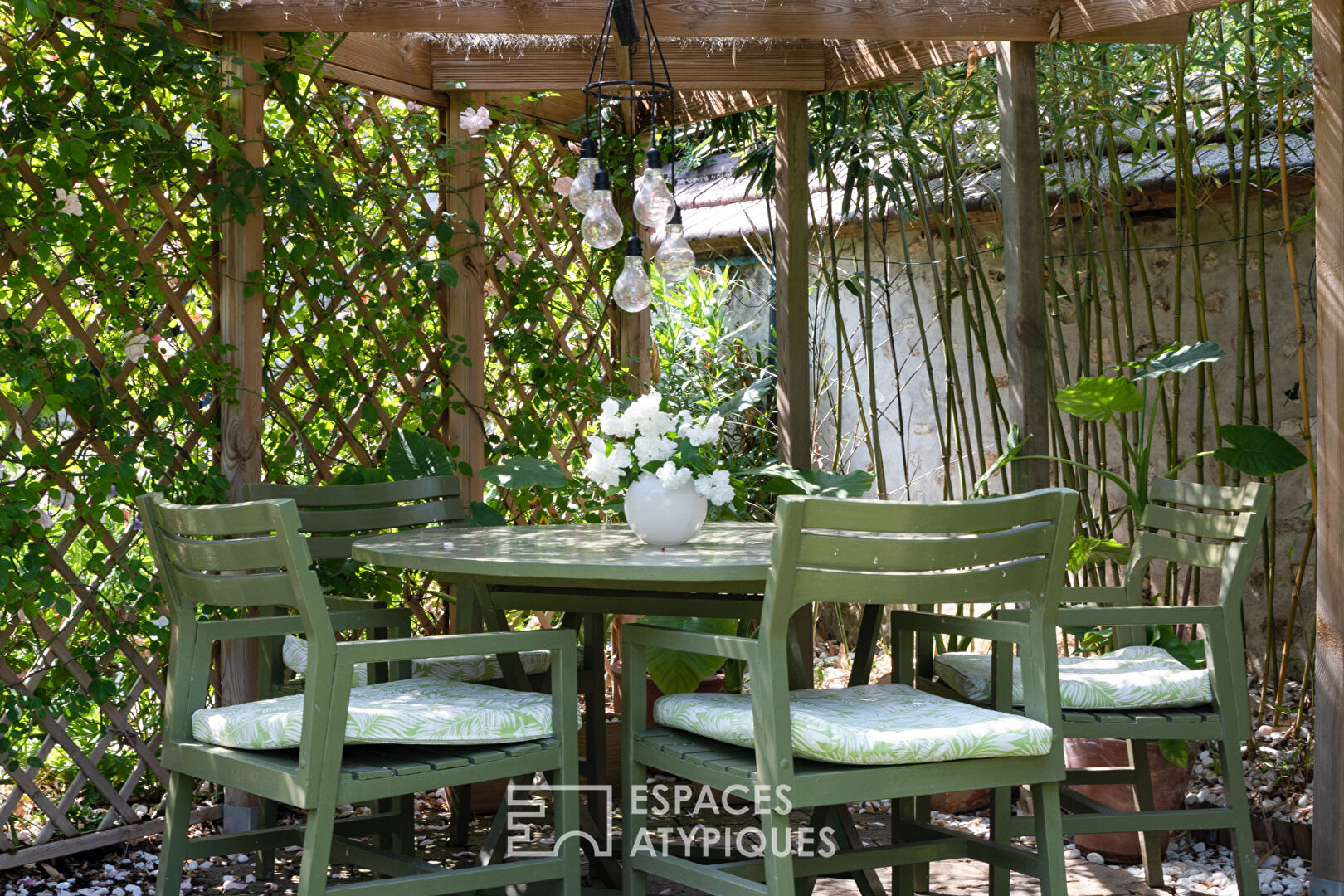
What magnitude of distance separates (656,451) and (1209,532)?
3.86 ft

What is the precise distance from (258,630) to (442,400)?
151cm

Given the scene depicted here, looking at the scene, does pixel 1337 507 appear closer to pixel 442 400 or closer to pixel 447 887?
pixel 447 887

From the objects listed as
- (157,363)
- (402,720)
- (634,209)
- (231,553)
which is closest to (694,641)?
(402,720)

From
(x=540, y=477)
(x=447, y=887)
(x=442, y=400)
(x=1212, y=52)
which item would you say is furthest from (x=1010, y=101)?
(x=447, y=887)

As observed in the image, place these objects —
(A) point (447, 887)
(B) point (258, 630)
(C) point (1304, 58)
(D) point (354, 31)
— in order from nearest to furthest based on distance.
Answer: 1. (A) point (447, 887)
2. (B) point (258, 630)
3. (D) point (354, 31)
4. (C) point (1304, 58)

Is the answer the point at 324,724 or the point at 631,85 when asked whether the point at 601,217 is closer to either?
the point at 631,85

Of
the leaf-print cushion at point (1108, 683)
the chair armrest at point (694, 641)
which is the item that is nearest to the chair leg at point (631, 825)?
the chair armrest at point (694, 641)

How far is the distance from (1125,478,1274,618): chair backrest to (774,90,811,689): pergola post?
1.15 m

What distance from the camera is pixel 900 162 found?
171 inches

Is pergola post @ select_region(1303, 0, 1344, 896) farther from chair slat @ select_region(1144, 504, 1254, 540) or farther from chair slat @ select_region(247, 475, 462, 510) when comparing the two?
chair slat @ select_region(247, 475, 462, 510)

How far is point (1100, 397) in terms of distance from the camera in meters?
3.19

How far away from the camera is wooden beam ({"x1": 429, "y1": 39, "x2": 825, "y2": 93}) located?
12.3ft

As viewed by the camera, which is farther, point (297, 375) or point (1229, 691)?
point (297, 375)

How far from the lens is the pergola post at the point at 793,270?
12.6 ft
